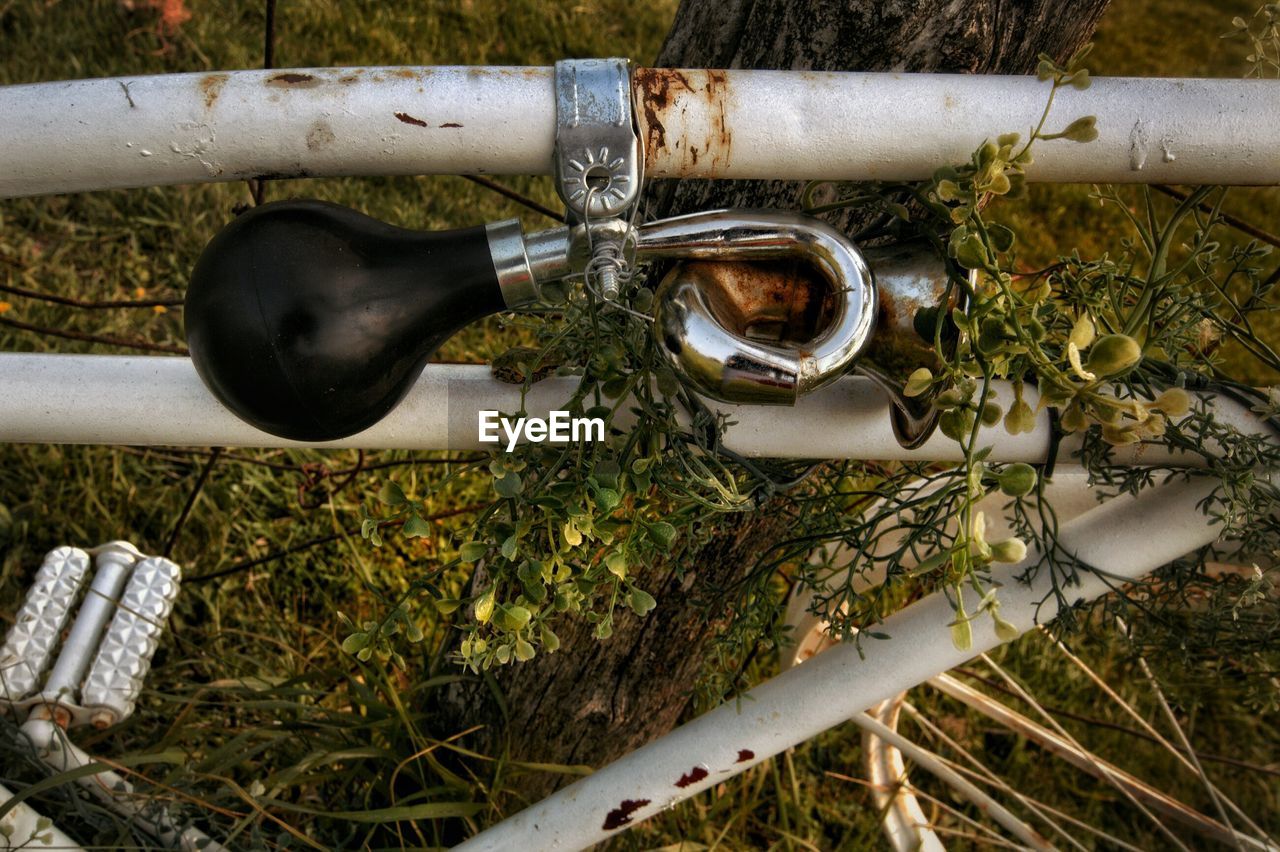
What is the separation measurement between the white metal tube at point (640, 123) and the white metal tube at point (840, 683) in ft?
1.41

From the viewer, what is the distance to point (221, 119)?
699 millimetres

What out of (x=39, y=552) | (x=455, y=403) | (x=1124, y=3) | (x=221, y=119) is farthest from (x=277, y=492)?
(x=1124, y=3)

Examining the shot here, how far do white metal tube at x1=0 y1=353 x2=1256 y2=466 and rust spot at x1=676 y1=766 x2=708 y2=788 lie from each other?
0.45m

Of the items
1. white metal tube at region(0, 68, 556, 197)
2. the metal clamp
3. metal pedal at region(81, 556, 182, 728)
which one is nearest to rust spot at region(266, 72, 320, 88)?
white metal tube at region(0, 68, 556, 197)

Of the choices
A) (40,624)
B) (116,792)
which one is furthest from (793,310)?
(40,624)

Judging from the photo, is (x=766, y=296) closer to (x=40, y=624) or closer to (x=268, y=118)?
(x=268, y=118)

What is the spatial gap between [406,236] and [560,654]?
806mm

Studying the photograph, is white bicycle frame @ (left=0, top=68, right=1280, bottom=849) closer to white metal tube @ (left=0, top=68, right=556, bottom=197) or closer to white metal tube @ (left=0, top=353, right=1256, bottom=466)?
white metal tube @ (left=0, top=68, right=556, bottom=197)

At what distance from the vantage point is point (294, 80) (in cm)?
71

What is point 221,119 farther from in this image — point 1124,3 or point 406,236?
point 1124,3

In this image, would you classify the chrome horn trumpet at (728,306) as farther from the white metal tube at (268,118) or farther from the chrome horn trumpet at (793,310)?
the white metal tube at (268,118)

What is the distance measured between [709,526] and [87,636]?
3.92 feet

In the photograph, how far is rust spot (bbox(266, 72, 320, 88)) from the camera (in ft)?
2.31

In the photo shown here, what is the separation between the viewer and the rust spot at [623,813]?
46.4 inches
